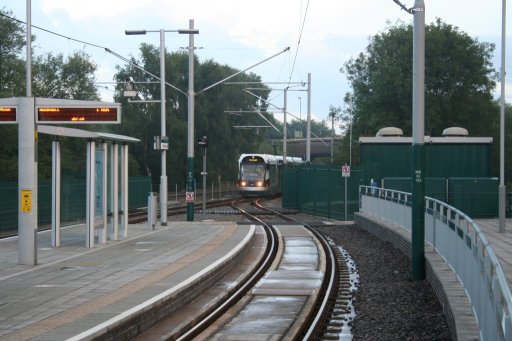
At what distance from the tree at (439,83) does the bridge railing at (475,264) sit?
128 feet

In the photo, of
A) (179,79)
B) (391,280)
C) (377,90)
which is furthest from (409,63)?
(391,280)

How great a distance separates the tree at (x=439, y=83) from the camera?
193ft

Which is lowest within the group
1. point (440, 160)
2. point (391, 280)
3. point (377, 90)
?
point (391, 280)

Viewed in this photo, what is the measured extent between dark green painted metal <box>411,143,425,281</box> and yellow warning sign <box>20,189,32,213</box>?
24.9 ft

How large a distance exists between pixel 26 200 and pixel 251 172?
40.3 meters

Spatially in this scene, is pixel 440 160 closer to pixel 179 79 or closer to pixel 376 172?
pixel 376 172

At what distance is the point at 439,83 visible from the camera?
198 feet

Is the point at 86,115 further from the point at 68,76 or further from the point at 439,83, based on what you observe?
the point at 439,83

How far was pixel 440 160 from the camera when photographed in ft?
116

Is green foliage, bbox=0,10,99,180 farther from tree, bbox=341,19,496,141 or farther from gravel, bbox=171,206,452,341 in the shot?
tree, bbox=341,19,496,141

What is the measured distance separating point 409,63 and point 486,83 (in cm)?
597

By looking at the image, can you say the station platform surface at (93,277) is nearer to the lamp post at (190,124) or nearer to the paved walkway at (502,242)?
the paved walkway at (502,242)

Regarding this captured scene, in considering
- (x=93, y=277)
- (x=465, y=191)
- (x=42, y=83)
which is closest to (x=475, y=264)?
(x=93, y=277)

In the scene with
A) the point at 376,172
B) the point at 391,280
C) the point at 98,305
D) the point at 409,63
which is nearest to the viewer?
the point at 98,305
